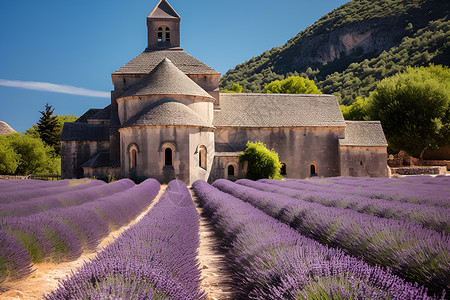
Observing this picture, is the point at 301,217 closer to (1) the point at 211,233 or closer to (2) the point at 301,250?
(1) the point at 211,233

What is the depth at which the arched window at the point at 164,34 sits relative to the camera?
36969 millimetres

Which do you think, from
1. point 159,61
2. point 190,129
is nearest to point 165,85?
point 190,129

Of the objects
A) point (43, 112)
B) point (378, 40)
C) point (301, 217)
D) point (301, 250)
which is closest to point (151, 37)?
point (43, 112)

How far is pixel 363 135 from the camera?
3369 cm

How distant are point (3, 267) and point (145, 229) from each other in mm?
1900

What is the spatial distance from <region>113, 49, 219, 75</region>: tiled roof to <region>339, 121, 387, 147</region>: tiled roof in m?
13.6

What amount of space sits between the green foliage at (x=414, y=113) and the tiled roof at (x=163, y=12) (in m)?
24.9

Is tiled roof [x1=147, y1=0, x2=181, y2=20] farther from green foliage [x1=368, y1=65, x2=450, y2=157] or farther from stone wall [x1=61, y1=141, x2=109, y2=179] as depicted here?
green foliage [x1=368, y1=65, x2=450, y2=157]

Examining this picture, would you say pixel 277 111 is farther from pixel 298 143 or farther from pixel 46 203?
pixel 46 203

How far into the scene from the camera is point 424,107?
39094mm

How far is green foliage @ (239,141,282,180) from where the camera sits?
92.7 feet

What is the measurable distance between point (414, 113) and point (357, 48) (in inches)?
2643

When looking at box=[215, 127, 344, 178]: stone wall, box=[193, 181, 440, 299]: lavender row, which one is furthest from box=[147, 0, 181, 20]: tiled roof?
box=[193, 181, 440, 299]: lavender row

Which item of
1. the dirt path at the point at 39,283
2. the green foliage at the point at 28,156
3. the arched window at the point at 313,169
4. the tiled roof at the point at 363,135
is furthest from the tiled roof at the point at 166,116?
the green foliage at the point at 28,156
